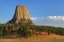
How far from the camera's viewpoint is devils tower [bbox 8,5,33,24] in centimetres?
9515

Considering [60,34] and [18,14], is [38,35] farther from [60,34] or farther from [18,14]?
[18,14]

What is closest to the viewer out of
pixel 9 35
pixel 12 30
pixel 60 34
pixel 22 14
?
pixel 9 35

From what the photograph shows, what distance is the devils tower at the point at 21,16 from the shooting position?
95.2 m

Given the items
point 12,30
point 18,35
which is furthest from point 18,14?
point 18,35

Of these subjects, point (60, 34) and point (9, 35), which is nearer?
point (9, 35)

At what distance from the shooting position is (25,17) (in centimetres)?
9900

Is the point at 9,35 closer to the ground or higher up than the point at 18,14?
closer to the ground

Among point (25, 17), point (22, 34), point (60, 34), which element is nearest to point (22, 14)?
point (25, 17)

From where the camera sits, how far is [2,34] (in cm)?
5975

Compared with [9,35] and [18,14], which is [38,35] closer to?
[9,35]

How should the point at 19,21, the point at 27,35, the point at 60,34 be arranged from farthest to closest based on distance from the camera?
the point at 19,21
the point at 60,34
the point at 27,35

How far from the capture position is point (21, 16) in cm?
9888

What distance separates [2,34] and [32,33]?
9.38m

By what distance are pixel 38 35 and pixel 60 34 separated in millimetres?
12288
